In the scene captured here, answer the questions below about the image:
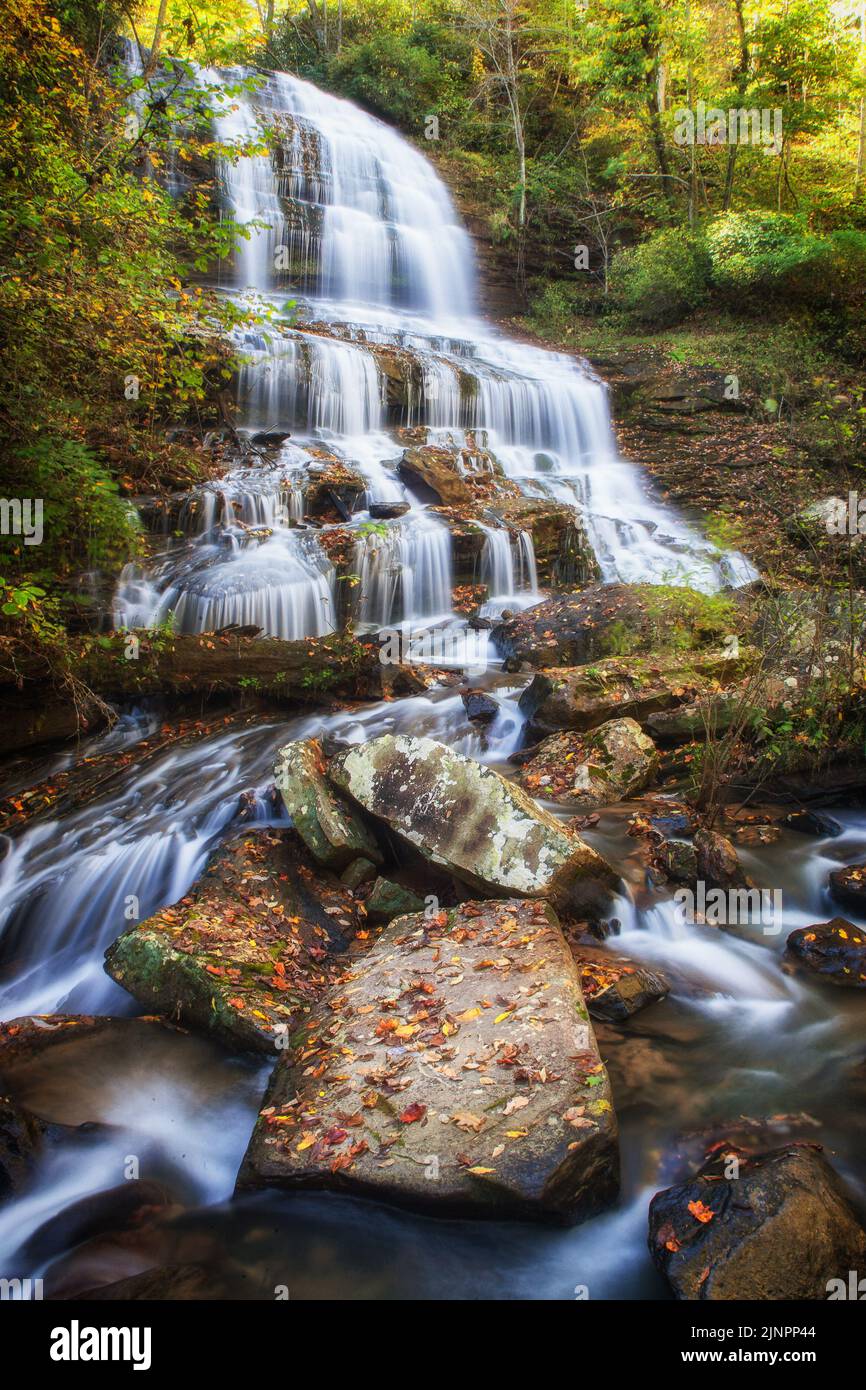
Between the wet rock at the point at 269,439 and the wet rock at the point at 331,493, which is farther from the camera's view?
the wet rock at the point at 269,439

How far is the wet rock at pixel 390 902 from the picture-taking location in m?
5.18

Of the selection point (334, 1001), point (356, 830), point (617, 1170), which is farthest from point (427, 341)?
point (617, 1170)

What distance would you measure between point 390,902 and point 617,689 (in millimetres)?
3511

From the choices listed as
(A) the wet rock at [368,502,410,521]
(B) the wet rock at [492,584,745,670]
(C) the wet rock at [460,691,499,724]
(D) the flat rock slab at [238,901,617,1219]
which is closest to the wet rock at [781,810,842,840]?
(D) the flat rock slab at [238,901,617,1219]

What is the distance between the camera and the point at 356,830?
546 centimetres

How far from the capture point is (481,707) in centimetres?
799

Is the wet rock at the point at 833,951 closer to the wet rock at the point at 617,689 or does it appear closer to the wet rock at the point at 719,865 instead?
the wet rock at the point at 719,865

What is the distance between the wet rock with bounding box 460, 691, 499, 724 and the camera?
796 cm

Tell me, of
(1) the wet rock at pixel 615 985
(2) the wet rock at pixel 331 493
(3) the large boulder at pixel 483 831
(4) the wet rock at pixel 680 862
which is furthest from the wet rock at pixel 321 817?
(2) the wet rock at pixel 331 493

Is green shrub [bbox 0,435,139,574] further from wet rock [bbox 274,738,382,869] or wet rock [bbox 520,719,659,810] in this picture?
wet rock [bbox 520,719,659,810]

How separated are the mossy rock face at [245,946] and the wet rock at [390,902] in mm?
135

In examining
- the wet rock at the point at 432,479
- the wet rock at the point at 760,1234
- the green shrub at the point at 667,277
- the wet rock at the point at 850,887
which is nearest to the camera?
the wet rock at the point at 760,1234

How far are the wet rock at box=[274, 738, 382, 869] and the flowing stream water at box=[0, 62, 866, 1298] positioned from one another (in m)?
0.95

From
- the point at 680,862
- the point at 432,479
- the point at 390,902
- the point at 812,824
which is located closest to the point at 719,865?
the point at 680,862
